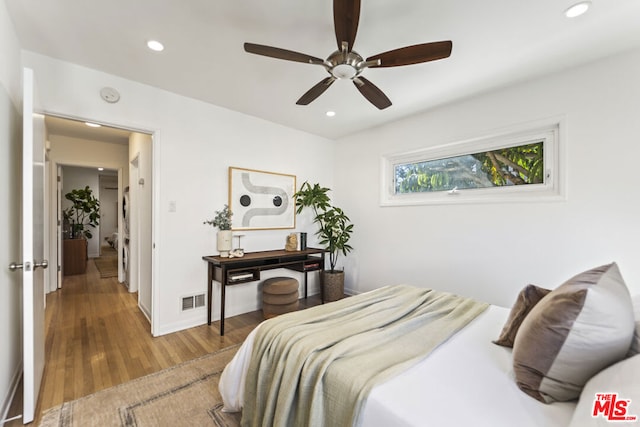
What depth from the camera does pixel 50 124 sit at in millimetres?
3758

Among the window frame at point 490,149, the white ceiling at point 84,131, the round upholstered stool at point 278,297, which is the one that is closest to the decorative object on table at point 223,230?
the round upholstered stool at point 278,297

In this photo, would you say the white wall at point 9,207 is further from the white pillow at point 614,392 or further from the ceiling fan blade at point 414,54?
the white pillow at point 614,392

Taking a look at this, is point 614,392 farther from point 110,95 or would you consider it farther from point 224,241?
point 110,95

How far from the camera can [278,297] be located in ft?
10.3

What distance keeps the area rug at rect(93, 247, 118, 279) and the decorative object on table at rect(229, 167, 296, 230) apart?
145 inches

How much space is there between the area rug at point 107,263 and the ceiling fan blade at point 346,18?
5.87 metres

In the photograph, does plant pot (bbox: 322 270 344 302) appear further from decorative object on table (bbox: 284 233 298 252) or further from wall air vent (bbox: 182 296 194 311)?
wall air vent (bbox: 182 296 194 311)

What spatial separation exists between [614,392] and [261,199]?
3.30m

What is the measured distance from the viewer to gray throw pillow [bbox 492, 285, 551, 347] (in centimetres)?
133

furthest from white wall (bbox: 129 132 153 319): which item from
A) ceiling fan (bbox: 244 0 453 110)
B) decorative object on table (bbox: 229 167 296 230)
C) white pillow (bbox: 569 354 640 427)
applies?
white pillow (bbox: 569 354 640 427)

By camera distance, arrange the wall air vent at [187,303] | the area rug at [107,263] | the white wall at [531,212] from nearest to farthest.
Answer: the white wall at [531,212]
the wall air vent at [187,303]
the area rug at [107,263]

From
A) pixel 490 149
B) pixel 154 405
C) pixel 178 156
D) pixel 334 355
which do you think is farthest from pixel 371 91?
pixel 154 405

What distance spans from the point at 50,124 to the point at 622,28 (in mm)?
6183

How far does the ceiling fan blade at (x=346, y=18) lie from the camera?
4.43 ft
